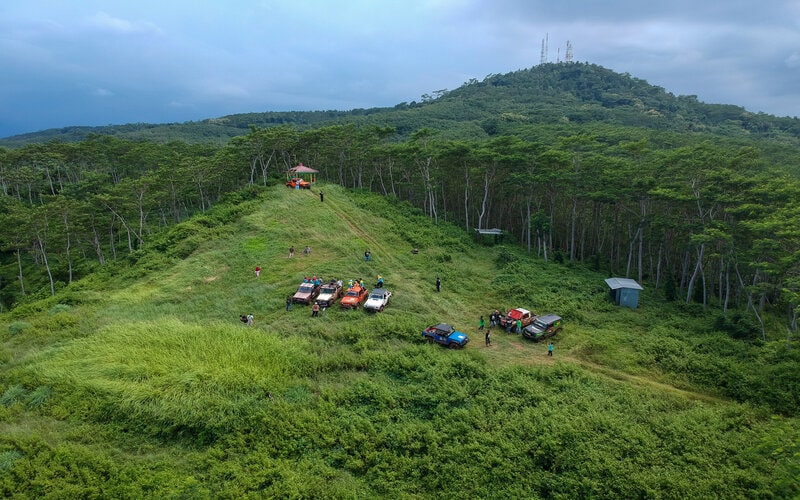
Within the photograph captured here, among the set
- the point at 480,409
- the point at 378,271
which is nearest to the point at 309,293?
the point at 378,271

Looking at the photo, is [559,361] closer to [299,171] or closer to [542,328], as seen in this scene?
[542,328]

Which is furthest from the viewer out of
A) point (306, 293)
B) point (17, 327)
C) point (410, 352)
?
point (306, 293)

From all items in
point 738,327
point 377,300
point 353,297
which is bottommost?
point 738,327

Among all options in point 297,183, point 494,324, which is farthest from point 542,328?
point 297,183

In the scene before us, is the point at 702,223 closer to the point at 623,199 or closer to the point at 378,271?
the point at 623,199

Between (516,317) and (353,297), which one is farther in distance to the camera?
(353,297)
